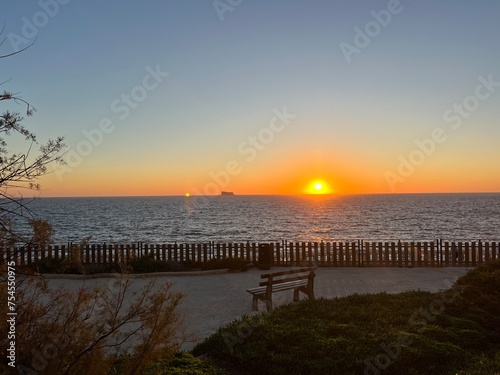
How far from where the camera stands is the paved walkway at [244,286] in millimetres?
10281

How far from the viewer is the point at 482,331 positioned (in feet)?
26.2

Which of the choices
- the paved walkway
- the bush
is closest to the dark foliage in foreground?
the paved walkway


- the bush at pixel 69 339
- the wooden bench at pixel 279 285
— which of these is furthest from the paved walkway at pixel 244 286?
the bush at pixel 69 339

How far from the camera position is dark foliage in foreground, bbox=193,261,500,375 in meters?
6.60

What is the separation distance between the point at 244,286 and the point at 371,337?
6.70 meters

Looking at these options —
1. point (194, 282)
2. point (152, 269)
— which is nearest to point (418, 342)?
point (194, 282)

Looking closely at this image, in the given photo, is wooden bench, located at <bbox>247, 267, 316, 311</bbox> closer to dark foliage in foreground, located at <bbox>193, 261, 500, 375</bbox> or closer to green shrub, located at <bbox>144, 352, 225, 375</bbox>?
dark foliage in foreground, located at <bbox>193, 261, 500, 375</bbox>

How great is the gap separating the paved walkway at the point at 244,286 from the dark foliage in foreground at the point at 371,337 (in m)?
1.46

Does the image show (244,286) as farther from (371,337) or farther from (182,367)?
(182,367)

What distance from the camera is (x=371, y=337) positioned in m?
7.57

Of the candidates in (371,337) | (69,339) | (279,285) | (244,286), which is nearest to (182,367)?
(69,339)

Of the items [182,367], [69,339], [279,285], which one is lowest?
[182,367]

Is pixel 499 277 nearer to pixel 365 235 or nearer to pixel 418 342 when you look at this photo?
pixel 418 342

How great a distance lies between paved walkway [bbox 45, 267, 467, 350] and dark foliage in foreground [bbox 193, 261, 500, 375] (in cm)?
146
